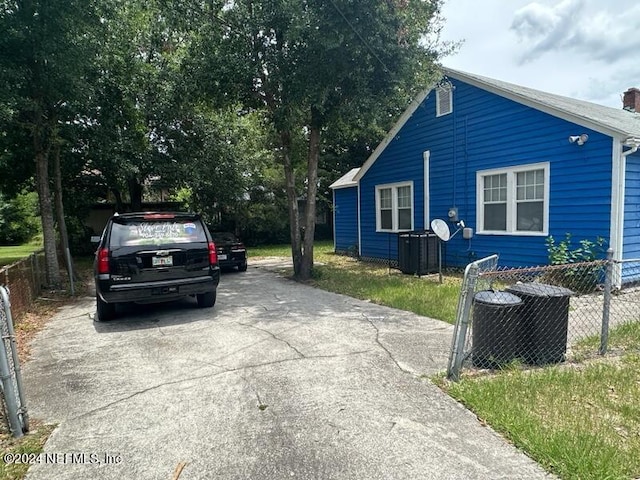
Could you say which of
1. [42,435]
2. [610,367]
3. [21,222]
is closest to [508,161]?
[610,367]

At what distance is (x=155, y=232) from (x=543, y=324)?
555cm

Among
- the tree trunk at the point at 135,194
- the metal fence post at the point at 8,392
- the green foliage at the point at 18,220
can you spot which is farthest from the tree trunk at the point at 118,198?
the metal fence post at the point at 8,392

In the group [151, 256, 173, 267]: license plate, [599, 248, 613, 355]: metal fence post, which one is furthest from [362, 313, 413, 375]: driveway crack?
[151, 256, 173, 267]: license plate

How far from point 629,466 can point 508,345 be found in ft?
5.80

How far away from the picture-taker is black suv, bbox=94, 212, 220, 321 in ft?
20.0

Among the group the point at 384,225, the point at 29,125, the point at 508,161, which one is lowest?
the point at 384,225

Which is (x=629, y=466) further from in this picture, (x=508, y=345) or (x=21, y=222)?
(x=21, y=222)

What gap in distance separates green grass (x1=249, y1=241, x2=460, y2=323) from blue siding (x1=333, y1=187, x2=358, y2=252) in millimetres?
3210

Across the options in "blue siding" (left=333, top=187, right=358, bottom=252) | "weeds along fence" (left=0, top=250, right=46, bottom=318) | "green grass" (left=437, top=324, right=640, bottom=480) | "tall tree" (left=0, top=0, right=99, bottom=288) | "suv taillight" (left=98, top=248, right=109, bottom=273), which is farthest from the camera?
"blue siding" (left=333, top=187, right=358, bottom=252)

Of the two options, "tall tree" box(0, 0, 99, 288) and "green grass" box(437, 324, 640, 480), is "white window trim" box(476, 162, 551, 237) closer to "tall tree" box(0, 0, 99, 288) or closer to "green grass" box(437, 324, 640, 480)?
"green grass" box(437, 324, 640, 480)

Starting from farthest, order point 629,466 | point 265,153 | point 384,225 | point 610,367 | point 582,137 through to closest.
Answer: point 265,153 → point 384,225 → point 582,137 → point 610,367 → point 629,466

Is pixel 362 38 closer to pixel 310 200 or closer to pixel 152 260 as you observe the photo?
pixel 310 200

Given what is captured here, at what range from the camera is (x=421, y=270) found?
10.6 meters

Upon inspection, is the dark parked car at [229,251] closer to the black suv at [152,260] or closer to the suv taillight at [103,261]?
the black suv at [152,260]
